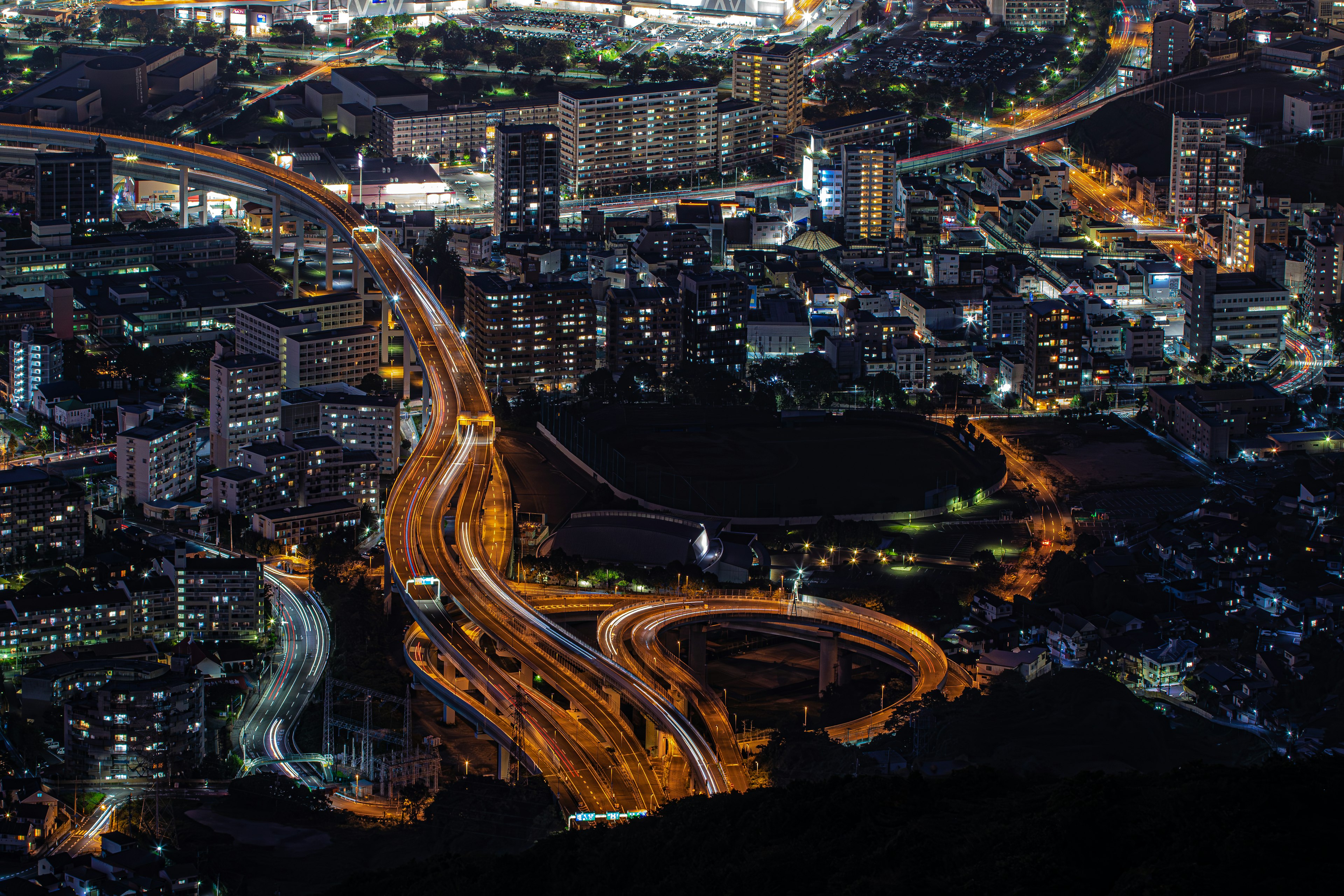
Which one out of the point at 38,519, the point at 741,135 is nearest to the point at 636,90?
the point at 741,135

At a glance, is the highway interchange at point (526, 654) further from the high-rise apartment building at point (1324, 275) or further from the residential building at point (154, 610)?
the high-rise apartment building at point (1324, 275)

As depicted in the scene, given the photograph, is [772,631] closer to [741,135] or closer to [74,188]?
[74,188]

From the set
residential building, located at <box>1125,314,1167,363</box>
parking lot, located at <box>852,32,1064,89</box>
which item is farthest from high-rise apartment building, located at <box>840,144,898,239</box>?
parking lot, located at <box>852,32,1064,89</box>

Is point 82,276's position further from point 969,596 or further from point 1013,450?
point 969,596

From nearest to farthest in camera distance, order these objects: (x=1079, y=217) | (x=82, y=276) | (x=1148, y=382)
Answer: (x=1148, y=382), (x=82, y=276), (x=1079, y=217)

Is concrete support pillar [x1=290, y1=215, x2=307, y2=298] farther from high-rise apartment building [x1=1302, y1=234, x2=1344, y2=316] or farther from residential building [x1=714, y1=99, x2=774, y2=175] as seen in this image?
high-rise apartment building [x1=1302, y1=234, x2=1344, y2=316]

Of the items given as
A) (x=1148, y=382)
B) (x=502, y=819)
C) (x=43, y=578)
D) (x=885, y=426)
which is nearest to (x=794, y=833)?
(x=502, y=819)

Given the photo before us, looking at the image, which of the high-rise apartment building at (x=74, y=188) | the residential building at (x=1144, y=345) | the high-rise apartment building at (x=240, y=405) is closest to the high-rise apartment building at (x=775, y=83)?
the high-rise apartment building at (x=74, y=188)
